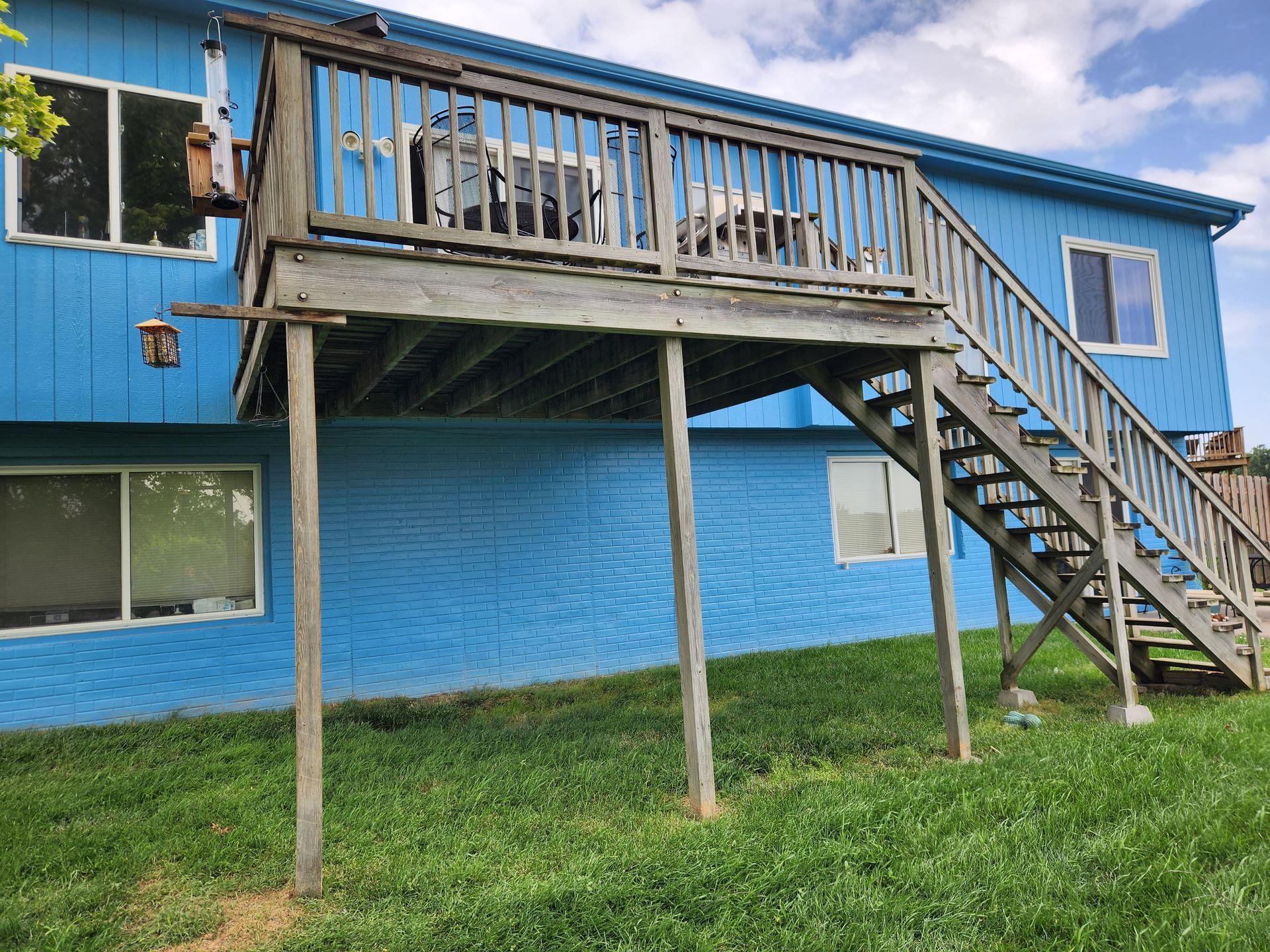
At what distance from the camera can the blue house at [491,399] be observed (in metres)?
4.06

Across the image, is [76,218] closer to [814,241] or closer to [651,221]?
[651,221]

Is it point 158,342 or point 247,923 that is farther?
point 158,342

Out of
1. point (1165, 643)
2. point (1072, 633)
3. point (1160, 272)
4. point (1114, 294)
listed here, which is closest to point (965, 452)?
point (1072, 633)

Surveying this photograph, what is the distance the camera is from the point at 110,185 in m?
6.66

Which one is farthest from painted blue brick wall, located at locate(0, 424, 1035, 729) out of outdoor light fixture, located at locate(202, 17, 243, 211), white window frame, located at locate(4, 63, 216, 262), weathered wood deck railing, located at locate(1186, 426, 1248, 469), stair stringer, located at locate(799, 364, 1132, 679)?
weathered wood deck railing, located at locate(1186, 426, 1248, 469)

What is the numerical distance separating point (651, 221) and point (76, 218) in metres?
5.13

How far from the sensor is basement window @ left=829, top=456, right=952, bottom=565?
33.6 ft

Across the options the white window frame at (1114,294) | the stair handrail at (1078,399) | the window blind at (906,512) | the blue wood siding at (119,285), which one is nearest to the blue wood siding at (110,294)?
the blue wood siding at (119,285)

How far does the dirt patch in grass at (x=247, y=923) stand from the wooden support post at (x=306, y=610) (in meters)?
0.12

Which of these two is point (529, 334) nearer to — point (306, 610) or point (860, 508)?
point (306, 610)

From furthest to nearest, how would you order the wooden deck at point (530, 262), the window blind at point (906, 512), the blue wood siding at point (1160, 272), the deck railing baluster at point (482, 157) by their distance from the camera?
1. the blue wood siding at point (1160, 272)
2. the window blind at point (906, 512)
3. the deck railing baluster at point (482, 157)
4. the wooden deck at point (530, 262)

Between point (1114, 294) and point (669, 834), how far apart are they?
10957 mm

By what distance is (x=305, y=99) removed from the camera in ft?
12.0

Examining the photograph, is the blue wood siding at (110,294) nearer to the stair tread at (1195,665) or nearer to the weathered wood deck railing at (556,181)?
the weathered wood deck railing at (556,181)
